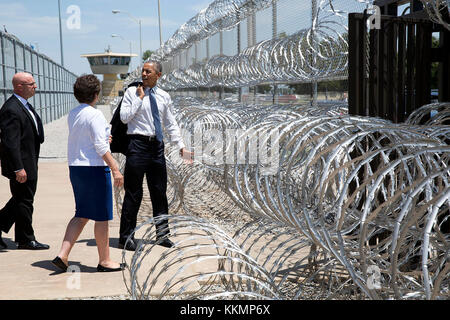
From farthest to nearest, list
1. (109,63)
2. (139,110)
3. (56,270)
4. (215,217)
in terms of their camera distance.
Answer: (109,63), (215,217), (139,110), (56,270)

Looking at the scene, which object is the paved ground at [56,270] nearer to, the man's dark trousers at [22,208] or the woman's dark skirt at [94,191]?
the man's dark trousers at [22,208]

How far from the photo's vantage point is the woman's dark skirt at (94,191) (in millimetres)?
4855

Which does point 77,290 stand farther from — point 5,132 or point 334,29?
point 334,29

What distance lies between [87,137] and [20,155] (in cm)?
119

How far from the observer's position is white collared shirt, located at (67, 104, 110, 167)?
4.82 meters

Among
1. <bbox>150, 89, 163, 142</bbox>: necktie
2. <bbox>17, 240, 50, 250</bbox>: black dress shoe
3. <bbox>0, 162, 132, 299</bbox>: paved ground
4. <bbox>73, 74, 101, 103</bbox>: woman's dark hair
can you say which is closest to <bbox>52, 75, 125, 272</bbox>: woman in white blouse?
<bbox>73, 74, 101, 103</bbox>: woman's dark hair

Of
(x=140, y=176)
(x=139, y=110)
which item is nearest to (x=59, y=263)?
(x=140, y=176)

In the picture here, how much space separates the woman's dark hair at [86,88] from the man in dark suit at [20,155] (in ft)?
3.71

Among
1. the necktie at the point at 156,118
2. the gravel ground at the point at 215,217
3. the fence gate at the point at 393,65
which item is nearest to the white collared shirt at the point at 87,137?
the necktie at the point at 156,118

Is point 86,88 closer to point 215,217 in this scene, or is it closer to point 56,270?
point 56,270

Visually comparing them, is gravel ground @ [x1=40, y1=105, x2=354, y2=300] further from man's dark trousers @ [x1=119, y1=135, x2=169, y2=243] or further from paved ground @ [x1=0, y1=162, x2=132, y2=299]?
man's dark trousers @ [x1=119, y1=135, x2=169, y2=243]

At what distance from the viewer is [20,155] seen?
5.65 metres

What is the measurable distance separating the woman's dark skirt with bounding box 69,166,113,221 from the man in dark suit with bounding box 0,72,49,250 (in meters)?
1.08
